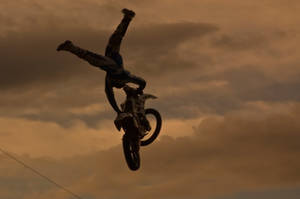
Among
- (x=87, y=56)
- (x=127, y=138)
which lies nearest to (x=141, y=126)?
(x=127, y=138)

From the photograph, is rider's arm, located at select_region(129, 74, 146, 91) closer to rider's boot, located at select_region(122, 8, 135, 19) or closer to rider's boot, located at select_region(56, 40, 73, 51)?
rider's boot, located at select_region(122, 8, 135, 19)

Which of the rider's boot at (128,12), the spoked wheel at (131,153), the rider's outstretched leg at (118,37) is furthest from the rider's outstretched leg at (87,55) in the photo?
the spoked wheel at (131,153)

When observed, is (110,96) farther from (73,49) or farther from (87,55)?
(73,49)

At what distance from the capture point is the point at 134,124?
191 ft

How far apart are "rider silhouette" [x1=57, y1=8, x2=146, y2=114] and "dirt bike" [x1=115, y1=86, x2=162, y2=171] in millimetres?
550

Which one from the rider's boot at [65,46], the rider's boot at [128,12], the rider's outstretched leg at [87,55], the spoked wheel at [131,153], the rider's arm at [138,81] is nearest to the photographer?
the rider's boot at [65,46]

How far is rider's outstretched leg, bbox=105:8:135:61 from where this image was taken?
186ft

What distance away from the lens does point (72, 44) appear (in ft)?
183

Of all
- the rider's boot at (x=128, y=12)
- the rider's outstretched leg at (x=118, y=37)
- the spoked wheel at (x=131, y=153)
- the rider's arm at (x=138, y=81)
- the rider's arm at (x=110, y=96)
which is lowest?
the spoked wheel at (x=131, y=153)

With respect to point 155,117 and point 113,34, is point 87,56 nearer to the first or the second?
point 113,34

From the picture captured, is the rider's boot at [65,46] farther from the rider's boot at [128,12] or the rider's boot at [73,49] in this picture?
the rider's boot at [128,12]

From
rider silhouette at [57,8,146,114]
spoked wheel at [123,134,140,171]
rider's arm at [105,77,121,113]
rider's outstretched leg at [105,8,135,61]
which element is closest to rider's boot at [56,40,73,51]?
rider silhouette at [57,8,146,114]

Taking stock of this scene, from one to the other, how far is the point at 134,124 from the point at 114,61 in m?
3.93

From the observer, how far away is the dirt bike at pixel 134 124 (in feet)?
191
